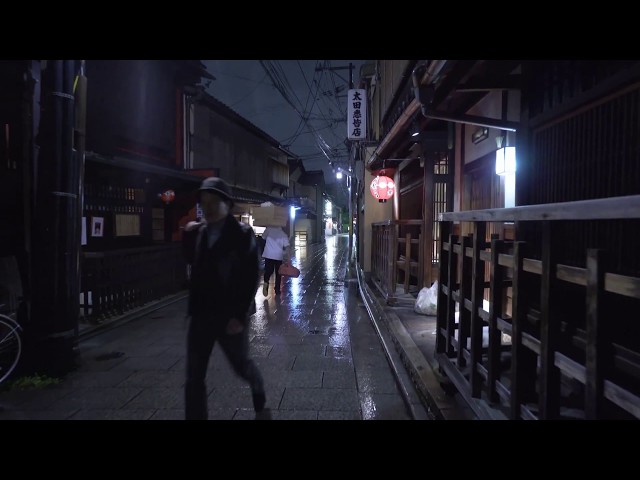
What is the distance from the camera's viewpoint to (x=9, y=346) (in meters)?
5.30

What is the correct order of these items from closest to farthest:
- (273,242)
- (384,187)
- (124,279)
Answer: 1. (124,279)
2. (273,242)
3. (384,187)

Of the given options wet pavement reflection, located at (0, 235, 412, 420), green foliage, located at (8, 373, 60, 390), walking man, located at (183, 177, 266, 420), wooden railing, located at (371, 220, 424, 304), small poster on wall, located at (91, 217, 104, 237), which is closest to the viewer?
walking man, located at (183, 177, 266, 420)

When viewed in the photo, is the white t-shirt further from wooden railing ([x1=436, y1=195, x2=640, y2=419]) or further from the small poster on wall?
wooden railing ([x1=436, y1=195, x2=640, y2=419])

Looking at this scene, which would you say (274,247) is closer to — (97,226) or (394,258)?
(394,258)

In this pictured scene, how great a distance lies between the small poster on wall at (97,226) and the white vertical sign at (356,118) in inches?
421

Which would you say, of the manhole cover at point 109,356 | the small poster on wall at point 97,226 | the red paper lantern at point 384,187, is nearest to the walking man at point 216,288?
the manhole cover at point 109,356

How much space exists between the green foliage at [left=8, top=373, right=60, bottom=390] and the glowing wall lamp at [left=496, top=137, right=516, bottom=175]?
7323mm

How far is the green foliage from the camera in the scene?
17.0 feet

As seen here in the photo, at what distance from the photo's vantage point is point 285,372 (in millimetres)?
5777

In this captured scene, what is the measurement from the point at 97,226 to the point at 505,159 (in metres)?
9.23

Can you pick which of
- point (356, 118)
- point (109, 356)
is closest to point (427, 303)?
point (109, 356)

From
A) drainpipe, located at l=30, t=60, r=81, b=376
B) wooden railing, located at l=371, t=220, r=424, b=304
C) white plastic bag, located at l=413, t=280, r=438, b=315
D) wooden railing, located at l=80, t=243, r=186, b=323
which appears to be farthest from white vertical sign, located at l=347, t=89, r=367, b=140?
drainpipe, located at l=30, t=60, r=81, b=376
